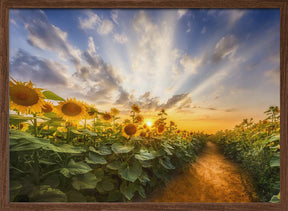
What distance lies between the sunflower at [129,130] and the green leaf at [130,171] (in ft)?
0.60

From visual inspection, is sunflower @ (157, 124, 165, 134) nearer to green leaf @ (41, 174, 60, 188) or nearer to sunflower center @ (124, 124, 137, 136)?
sunflower center @ (124, 124, 137, 136)

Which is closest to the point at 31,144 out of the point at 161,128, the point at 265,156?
the point at 161,128

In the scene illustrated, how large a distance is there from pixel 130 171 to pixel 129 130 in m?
0.25

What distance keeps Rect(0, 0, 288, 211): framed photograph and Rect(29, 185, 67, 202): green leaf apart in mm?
51

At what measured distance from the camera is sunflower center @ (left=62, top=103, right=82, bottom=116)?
796 mm

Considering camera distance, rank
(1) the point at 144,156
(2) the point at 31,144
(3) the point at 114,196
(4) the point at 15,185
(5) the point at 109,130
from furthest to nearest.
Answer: (5) the point at 109,130 < (1) the point at 144,156 < (3) the point at 114,196 < (4) the point at 15,185 < (2) the point at 31,144

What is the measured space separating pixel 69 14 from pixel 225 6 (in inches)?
35.9

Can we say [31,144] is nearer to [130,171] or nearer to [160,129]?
[130,171]

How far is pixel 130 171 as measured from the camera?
85 centimetres

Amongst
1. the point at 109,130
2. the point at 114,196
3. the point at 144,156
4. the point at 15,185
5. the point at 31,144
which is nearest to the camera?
the point at 31,144

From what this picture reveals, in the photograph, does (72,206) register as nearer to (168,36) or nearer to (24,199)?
(24,199)

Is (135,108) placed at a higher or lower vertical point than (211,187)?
higher

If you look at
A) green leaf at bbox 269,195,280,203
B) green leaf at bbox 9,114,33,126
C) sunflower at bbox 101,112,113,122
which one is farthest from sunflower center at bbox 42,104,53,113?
green leaf at bbox 269,195,280,203

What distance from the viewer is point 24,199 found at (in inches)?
28.5
